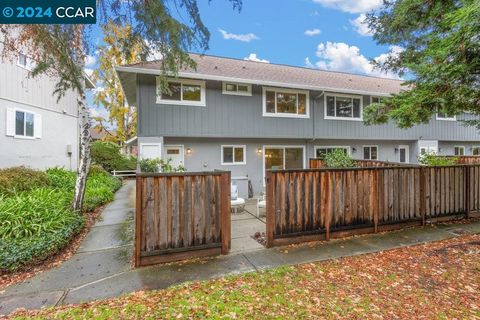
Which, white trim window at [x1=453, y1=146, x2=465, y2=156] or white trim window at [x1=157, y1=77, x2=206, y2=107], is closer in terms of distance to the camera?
white trim window at [x1=157, y1=77, x2=206, y2=107]

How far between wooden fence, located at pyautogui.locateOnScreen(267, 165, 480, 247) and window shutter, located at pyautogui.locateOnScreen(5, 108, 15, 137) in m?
10.5

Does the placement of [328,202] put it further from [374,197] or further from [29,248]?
[29,248]

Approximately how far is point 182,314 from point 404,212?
6028 mm

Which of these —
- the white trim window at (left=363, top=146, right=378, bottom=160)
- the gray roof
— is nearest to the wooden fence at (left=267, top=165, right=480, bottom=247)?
the gray roof

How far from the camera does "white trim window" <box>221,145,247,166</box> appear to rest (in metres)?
11.3

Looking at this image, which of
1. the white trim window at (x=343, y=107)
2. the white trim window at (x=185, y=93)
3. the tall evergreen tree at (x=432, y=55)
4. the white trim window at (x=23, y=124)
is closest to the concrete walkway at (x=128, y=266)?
the tall evergreen tree at (x=432, y=55)

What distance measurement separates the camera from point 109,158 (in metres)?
18.4

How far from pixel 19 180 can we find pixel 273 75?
36.3 ft

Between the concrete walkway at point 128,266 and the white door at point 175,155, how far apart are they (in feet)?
14.7

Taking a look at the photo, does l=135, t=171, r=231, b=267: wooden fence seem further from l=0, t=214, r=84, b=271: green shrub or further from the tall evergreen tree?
the tall evergreen tree

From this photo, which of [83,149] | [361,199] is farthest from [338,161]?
[83,149]

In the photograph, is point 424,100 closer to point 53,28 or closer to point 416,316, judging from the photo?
point 416,316

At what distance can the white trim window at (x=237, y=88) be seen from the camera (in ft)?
35.2

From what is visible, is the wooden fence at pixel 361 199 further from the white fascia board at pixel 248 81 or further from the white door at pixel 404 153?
the white door at pixel 404 153
